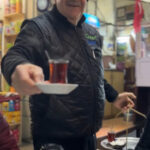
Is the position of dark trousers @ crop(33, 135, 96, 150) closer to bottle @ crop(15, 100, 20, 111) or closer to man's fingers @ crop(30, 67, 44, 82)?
man's fingers @ crop(30, 67, 44, 82)

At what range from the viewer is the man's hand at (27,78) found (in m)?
0.94

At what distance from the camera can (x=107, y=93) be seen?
6.24ft

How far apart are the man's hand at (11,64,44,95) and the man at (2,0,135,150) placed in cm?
24

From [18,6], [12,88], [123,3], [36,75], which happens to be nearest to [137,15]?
[18,6]

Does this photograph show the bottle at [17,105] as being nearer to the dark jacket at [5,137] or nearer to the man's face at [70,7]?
the dark jacket at [5,137]

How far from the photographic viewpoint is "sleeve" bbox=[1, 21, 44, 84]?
113 centimetres

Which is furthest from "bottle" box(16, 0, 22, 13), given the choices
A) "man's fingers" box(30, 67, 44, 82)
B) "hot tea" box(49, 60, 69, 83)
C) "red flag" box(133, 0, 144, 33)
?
"man's fingers" box(30, 67, 44, 82)

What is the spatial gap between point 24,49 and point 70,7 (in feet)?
1.32

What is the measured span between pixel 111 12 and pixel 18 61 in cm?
801

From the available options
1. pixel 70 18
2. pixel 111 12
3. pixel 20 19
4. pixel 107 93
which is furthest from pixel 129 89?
pixel 70 18

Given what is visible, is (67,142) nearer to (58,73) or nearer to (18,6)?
(58,73)

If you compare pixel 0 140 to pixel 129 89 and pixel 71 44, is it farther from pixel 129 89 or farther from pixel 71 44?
pixel 129 89

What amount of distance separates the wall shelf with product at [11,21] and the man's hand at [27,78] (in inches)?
158

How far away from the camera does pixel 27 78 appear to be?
94 cm
